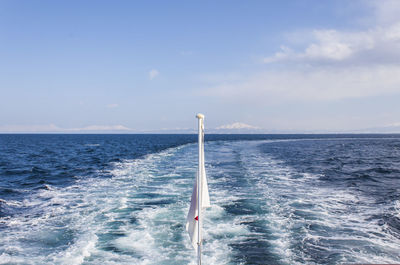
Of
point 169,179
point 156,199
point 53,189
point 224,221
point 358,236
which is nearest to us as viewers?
point 358,236

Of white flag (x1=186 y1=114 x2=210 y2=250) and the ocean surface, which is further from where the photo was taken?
the ocean surface

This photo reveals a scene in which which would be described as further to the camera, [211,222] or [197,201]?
[211,222]

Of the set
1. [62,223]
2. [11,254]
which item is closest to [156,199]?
[62,223]

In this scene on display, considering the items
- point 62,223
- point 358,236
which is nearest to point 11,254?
point 62,223

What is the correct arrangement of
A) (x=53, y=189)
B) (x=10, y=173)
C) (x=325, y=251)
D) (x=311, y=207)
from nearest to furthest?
(x=325, y=251)
(x=311, y=207)
(x=53, y=189)
(x=10, y=173)

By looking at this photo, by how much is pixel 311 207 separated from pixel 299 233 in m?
4.26

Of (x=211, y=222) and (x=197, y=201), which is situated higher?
(x=197, y=201)

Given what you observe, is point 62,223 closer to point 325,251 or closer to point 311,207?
point 325,251

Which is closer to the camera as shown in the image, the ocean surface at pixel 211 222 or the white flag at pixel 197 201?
the white flag at pixel 197 201

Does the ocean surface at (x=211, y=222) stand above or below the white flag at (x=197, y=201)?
below

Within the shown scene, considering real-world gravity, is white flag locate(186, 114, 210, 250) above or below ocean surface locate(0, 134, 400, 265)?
above

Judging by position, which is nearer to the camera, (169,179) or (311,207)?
(311,207)

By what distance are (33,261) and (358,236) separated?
1116 centimetres

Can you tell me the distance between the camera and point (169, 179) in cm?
2302
